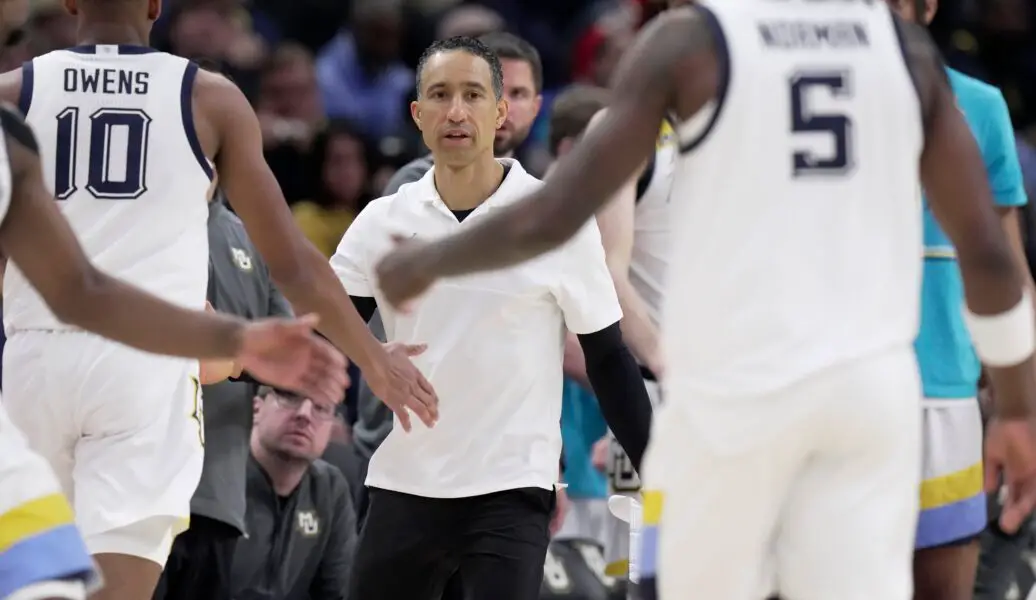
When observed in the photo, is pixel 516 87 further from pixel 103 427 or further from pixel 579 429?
pixel 103 427

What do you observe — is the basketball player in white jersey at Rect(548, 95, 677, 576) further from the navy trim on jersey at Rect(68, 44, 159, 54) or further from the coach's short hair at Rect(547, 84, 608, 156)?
the navy trim on jersey at Rect(68, 44, 159, 54)

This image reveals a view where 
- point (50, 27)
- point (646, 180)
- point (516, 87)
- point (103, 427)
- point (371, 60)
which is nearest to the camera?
point (103, 427)

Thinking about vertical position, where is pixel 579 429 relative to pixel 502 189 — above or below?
below

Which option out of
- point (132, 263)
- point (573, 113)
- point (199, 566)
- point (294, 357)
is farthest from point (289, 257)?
point (573, 113)

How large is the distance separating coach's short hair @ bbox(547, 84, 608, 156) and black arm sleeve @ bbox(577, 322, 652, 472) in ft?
9.03

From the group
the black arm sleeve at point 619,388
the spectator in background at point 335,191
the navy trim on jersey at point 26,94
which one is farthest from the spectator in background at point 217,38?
the black arm sleeve at point 619,388

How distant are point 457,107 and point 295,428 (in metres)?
2.31

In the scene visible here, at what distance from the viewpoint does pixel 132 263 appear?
573 cm

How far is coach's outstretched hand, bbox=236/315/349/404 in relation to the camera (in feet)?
15.2

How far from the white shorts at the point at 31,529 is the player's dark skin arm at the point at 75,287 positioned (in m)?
0.38

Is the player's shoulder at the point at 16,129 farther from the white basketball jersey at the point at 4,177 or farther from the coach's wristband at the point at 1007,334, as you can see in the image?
the coach's wristband at the point at 1007,334

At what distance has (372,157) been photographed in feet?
39.4

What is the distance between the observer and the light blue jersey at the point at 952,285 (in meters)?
5.90

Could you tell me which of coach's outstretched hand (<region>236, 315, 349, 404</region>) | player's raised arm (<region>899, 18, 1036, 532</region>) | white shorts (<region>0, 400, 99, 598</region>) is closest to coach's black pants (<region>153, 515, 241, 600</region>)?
coach's outstretched hand (<region>236, 315, 349, 404</region>)
